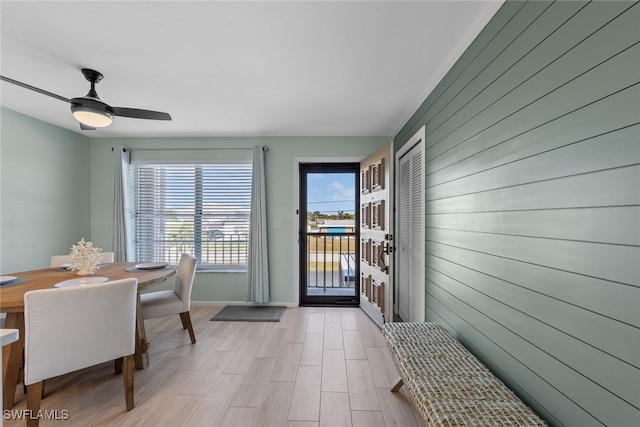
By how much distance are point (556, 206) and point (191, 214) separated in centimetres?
417

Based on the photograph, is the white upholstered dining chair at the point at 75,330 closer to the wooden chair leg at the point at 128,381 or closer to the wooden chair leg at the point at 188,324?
the wooden chair leg at the point at 128,381

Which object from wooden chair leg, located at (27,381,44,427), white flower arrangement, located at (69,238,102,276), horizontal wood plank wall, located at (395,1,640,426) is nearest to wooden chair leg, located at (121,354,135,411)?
wooden chair leg, located at (27,381,44,427)

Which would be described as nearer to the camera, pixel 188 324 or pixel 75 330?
pixel 75 330

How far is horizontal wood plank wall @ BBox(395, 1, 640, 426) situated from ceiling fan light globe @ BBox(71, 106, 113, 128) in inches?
106

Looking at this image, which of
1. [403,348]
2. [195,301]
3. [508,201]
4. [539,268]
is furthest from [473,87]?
[195,301]

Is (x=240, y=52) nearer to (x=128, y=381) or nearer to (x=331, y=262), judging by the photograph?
(x=128, y=381)

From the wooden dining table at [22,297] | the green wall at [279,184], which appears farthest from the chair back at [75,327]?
the green wall at [279,184]

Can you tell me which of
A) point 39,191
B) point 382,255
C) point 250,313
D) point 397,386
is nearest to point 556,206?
point 397,386

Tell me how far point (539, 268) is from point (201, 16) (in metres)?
2.22

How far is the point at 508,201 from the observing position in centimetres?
138

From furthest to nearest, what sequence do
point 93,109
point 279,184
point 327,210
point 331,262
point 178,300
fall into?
point 331,262 → point 327,210 → point 279,184 → point 178,300 → point 93,109

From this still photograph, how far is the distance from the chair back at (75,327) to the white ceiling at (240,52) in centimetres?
164

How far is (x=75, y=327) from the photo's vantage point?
1667 mm

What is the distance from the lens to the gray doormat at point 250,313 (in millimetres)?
3516
